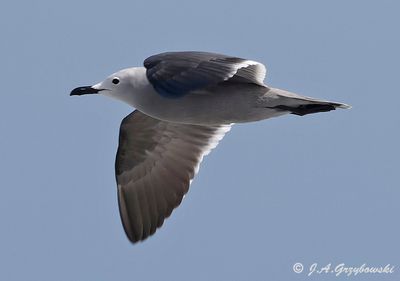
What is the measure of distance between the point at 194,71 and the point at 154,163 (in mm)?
2954

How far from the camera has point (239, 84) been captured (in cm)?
1088

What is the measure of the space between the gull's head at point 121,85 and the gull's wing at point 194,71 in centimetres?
25

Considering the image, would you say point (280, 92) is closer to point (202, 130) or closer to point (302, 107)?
point (302, 107)

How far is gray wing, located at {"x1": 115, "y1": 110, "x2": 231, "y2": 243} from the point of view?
1249cm

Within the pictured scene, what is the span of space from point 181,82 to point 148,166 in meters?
Answer: 2.87

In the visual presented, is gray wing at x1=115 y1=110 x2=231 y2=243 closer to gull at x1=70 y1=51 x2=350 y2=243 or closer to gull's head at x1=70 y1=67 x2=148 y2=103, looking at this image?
gull at x1=70 y1=51 x2=350 y2=243

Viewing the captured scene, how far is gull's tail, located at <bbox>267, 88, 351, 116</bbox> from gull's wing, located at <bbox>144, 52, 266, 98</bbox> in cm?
28

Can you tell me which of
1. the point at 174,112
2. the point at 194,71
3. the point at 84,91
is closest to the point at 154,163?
the point at 84,91

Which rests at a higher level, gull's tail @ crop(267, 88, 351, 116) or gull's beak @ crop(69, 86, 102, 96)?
gull's beak @ crop(69, 86, 102, 96)

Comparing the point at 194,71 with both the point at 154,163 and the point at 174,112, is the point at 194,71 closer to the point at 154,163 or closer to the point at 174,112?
the point at 174,112

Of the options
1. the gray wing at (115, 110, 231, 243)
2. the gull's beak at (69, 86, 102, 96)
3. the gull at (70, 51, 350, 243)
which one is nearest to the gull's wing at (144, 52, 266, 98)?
the gull at (70, 51, 350, 243)

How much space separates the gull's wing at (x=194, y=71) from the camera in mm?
10164

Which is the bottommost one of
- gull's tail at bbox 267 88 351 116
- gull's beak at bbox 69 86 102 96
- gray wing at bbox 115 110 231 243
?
gray wing at bbox 115 110 231 243

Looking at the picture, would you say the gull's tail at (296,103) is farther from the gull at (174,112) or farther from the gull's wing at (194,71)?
the gull's wing at (194,71)
